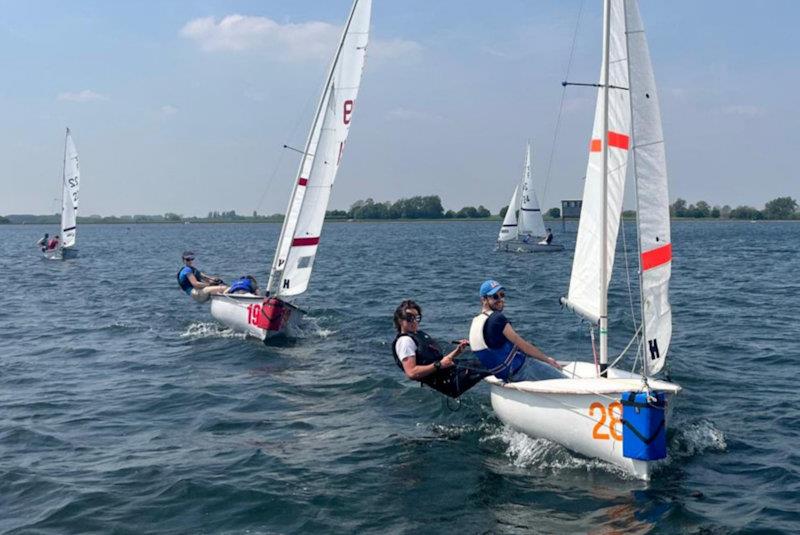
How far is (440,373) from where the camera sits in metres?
9.07

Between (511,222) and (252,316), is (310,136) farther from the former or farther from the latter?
(511,222)

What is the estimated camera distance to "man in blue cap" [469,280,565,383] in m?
8.82

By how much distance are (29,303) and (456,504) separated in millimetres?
19931

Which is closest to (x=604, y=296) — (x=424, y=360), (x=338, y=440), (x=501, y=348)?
(x=501, y=348)

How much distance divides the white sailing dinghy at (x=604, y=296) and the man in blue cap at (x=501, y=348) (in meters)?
0.21

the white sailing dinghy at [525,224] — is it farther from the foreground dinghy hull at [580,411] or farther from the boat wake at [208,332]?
the foreground dinghy hull at [580,411]

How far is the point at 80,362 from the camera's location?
1423 cm

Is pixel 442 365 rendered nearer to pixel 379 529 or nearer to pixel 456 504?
pixel 456 504

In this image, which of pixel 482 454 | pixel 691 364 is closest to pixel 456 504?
pixel 482 454

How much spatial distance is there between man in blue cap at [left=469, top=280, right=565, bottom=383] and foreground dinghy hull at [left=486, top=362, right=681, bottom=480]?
0.73ft

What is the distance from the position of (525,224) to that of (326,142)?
114 ft

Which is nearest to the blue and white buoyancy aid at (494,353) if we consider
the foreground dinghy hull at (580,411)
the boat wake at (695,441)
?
the foreground dinghy hull at (580,411)

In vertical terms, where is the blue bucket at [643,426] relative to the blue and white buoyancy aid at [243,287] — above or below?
below

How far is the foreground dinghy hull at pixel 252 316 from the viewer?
1561 cm
